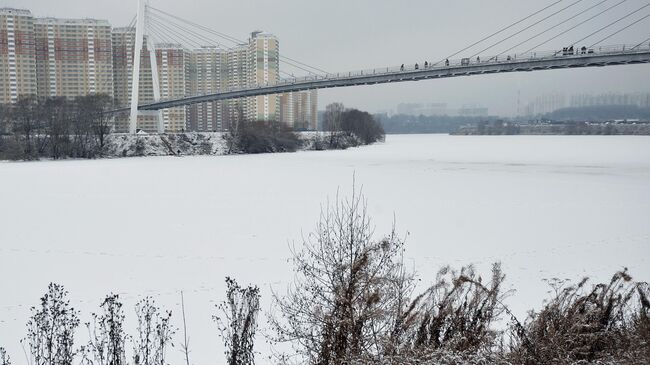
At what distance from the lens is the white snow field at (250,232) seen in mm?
7355

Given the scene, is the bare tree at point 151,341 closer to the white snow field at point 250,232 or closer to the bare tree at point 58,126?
the white snow field at point 250,232

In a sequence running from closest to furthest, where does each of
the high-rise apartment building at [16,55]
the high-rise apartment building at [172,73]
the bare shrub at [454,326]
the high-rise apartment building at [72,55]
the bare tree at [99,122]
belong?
the bare shrub at [454,326] < the bare tree at [99,122] < the high-rise apartment building at [16,55] < the high-rise apartment building at [72,55] < the high-rise apartment building at [172,73]

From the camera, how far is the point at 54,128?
38844 mm

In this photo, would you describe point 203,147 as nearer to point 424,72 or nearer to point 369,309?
point 424,72

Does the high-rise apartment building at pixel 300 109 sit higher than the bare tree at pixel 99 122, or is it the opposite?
the high-rise apartment building at pixel 300 109

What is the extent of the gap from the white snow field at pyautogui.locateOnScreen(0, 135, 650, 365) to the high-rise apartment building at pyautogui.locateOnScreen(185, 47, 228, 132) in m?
47.3

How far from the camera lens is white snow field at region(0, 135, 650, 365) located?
736cm

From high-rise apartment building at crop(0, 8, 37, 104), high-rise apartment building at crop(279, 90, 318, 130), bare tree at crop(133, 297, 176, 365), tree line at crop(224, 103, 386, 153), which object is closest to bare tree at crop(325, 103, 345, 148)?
tree line at crop(224, 103, 386, 153)

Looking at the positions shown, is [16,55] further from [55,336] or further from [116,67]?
[55,336]

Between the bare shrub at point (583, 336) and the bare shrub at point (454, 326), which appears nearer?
the bare shrub at point (583, 336)

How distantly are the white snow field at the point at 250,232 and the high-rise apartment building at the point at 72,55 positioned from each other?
1623 inches

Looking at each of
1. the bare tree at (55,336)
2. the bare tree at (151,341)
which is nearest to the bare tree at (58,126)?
the bare tree at (55,336)

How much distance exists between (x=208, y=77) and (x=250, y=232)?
6049cm

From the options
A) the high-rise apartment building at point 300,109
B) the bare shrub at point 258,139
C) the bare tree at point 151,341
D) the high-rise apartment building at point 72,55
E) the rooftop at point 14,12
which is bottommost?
the bare tree at point 151,341
